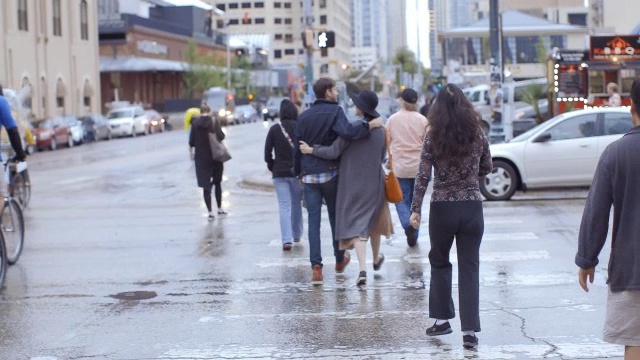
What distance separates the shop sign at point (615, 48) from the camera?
33.3 meters

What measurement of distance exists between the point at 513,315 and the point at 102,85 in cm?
7138

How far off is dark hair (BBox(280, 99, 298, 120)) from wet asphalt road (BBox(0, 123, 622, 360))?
1.56 meters

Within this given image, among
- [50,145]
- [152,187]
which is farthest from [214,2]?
[152,187]

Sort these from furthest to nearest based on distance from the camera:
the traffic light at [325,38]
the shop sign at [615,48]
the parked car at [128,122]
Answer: the parked car at [128,122] < the shop sign at [615,48] < the traffic light at [325,38]

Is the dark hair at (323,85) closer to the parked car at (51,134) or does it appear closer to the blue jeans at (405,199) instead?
the blue jeans at (405,199)

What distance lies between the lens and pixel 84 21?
216 ft

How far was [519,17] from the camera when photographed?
101250 millimetres

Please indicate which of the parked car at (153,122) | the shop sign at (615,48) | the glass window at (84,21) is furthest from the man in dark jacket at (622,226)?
the glass window at (84,21)

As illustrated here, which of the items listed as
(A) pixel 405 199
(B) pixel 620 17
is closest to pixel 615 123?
(A) pixel 405 199

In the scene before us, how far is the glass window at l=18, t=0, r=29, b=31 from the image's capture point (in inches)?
2172

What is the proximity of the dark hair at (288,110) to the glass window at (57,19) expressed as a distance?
5003 cm

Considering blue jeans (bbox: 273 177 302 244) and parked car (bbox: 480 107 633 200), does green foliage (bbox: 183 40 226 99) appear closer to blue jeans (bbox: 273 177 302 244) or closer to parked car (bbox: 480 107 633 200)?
parked car (bbox: 480 107 633 200)

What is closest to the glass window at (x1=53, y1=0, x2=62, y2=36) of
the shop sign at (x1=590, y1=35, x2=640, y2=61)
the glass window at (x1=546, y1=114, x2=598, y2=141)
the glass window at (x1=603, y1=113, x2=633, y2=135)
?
the shop sign at (x1=590, y1=35, x2=640, y2=61)

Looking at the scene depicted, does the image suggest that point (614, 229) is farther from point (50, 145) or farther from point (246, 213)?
point (50, 145)
